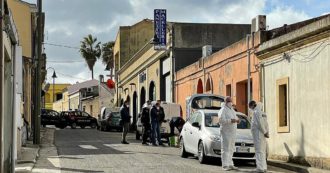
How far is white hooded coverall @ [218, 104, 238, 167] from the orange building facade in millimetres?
5463

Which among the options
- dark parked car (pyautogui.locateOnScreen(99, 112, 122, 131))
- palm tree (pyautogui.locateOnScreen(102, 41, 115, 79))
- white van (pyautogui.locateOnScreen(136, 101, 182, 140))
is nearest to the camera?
white van (pyautogui.locateOnScreen(136, 101, 182, 140))

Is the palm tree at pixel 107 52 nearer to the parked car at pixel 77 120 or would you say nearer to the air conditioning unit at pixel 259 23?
the parked car at pixel 77 120

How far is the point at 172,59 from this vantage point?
36.9 metres

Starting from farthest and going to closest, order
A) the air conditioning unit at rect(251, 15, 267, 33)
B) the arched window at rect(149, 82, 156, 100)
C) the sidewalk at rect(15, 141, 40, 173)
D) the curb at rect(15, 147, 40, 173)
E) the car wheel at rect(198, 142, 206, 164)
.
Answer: the arched window at rect(149, 82, 156, 100), the air conditioning unit at rect(251, 15, 267, 33), the car wheel at rect(198, 142, 206, 164), the sidewalk at rect(15, 141, 40, 173), the curb at rect(15, 147, 40, 173)

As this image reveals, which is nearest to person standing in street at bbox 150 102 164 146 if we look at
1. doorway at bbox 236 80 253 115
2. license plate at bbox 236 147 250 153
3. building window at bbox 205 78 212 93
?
doorway at bbox 236 80 253 115

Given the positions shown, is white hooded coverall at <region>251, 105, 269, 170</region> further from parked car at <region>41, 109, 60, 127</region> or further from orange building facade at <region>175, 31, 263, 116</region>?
parked car at <region>41, 109, 60, 127</region>

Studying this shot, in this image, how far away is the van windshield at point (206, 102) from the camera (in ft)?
78.5

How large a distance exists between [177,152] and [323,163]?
696 centimetres

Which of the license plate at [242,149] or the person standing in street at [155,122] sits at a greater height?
the person standing in street at [155,122]

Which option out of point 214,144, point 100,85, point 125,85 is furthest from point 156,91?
point 100,85

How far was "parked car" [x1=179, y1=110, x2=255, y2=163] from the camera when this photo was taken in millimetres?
16609

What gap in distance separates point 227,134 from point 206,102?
27.9 ft

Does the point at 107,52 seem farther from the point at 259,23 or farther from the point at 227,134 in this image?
the point at 227,134

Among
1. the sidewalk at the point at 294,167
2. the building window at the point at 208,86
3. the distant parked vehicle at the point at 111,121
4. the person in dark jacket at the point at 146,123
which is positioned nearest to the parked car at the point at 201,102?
the person in dark jacket at the point at 146,123
